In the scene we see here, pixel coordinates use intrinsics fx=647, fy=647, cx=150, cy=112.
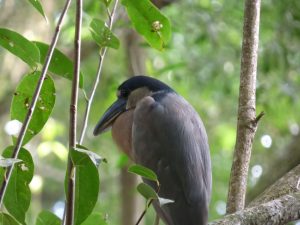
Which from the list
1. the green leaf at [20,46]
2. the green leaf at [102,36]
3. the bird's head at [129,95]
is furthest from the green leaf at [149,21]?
the bird's head at [129,95]

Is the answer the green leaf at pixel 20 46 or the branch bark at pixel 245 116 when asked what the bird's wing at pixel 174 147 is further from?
the green leaf at pixel 20 46

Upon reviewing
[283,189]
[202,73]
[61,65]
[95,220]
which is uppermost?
[202,73]

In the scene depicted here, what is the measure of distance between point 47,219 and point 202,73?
10.8 feet

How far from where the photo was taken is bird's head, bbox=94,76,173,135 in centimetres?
282

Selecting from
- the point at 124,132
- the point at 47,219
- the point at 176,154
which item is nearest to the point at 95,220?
the point at 47,219

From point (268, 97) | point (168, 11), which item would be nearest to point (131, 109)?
point (268, 97)

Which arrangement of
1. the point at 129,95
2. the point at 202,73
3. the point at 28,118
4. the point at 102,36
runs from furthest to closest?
the point at 202,73, the point at 129,95, the point at 102,36, the point at 28,118

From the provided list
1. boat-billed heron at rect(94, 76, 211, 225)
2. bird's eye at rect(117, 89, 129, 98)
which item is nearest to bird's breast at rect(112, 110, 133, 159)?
boat-billed heron at rect(94, 76, 211, 225)

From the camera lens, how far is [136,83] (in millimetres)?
2939

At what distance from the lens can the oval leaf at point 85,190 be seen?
134 centimetres

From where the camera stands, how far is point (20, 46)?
4.83ft

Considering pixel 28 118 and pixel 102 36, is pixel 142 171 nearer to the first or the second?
pixel 28 118

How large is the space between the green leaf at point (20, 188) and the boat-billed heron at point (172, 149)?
958 millimetres

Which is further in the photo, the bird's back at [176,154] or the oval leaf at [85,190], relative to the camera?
the bird's back at [176,154]
